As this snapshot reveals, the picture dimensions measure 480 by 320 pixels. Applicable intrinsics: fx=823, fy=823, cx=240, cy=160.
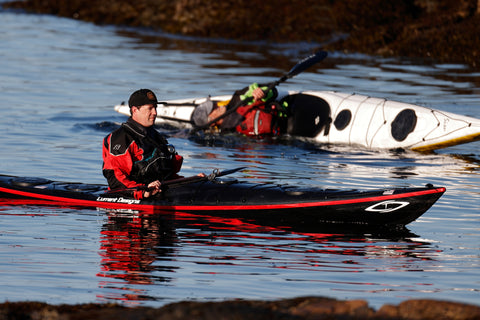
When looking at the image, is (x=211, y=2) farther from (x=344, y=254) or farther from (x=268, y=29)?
(x=344, y=254)

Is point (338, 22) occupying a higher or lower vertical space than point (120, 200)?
higher

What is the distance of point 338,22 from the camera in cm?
2678

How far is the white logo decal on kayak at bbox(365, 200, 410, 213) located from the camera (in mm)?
7488

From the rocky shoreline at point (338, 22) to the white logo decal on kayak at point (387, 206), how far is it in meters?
15.7

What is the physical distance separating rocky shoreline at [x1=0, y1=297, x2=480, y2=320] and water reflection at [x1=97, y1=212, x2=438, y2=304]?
795 millimetres

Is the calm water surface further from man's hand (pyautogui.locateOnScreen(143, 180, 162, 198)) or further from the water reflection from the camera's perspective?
man's hand (pyautogui.locateOnScreen(143, 180, 162, 198))

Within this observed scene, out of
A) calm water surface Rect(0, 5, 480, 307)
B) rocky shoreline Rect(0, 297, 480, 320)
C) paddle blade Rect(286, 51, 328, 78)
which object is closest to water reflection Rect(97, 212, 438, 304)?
calm water surface Rect(0, 5, 480, 307)

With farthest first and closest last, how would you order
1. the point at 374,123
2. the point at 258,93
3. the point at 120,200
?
the point at 258,93 < the point at 374,123 < the point at 120,200

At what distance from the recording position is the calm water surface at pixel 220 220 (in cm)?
579

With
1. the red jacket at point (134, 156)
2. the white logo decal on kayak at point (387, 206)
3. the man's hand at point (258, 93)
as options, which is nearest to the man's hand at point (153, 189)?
the red jacket at point (134, 156)

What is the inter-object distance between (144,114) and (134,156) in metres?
0.42

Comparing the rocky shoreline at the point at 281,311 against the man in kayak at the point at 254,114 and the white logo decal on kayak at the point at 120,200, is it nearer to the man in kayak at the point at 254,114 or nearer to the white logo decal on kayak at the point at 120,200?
the white logo decal on kayak at the point at 120,200

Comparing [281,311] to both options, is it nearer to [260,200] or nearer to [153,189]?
[260,200]

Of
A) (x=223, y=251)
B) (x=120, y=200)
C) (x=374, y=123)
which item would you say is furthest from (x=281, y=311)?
(x=374, y=123)
